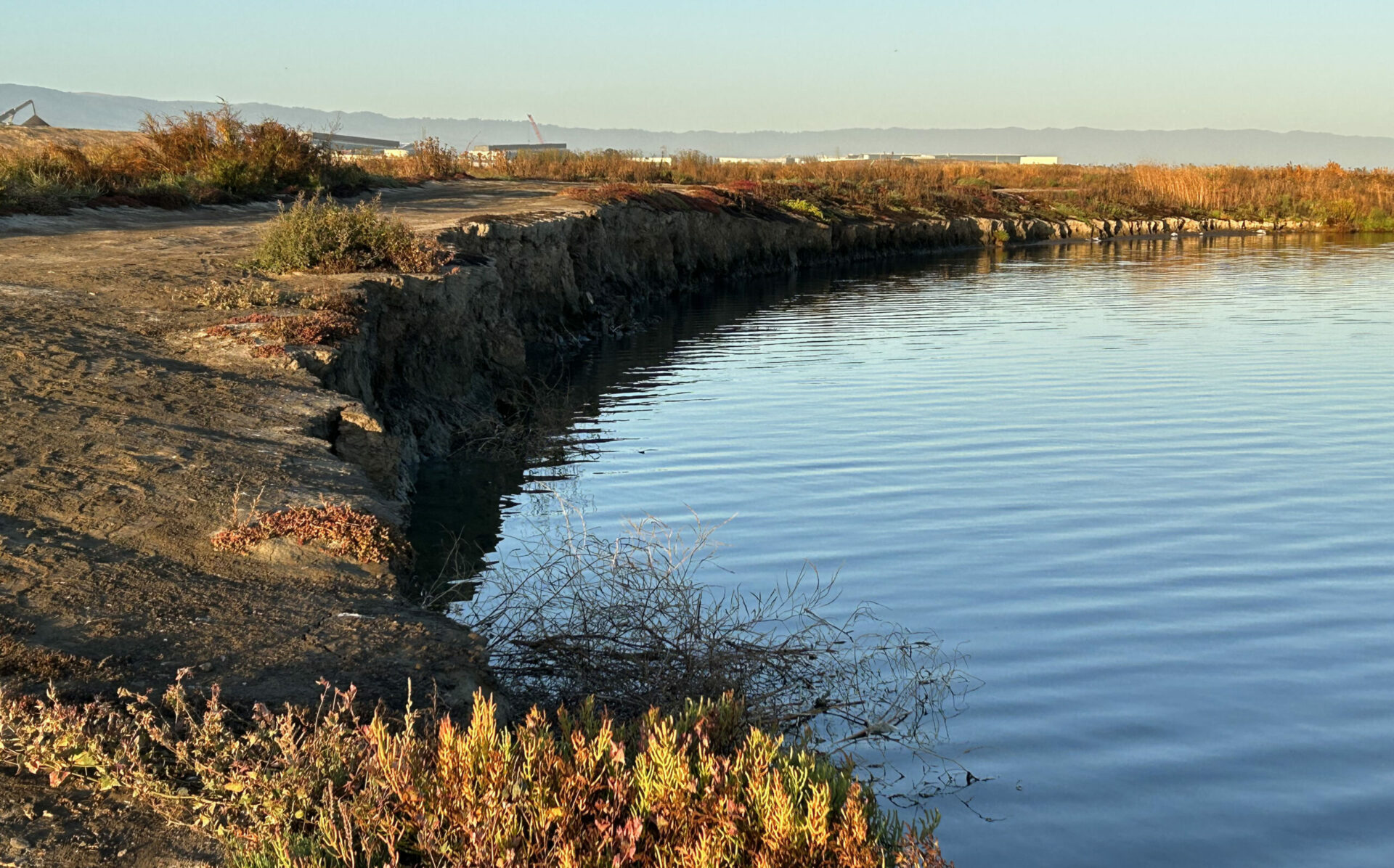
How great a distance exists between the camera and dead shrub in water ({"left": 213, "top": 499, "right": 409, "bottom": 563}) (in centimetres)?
641

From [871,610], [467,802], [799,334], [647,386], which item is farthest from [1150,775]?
[799,334]

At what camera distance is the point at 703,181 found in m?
44.8

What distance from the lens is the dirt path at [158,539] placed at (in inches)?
193

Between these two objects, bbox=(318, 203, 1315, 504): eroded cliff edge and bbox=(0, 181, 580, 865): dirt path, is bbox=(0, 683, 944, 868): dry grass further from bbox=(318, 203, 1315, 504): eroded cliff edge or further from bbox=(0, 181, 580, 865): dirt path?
bbox=(318, 203, 1315, 504): eroded cliff edge

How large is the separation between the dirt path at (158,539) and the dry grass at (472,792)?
0.60ft

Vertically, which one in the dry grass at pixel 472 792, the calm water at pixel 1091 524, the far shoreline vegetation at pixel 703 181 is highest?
the far shoreline vegetation at pixel 703 181

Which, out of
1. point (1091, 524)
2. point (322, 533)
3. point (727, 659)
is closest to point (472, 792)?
point (727, 659)

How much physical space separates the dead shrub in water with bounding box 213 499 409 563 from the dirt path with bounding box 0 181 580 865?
0.32 ft

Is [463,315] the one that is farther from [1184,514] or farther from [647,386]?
[1184,514]

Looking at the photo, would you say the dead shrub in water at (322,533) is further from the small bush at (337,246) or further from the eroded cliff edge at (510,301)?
the small bush at (337,246)

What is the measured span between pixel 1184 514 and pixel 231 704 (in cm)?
751

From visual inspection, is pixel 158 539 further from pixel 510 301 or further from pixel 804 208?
pixel 804 208

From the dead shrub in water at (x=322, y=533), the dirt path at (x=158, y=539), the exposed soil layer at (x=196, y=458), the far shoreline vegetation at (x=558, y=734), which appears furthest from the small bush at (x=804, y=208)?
Answer: the dead shrub in water at (x=322, y=533)

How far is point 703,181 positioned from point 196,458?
126 ft
